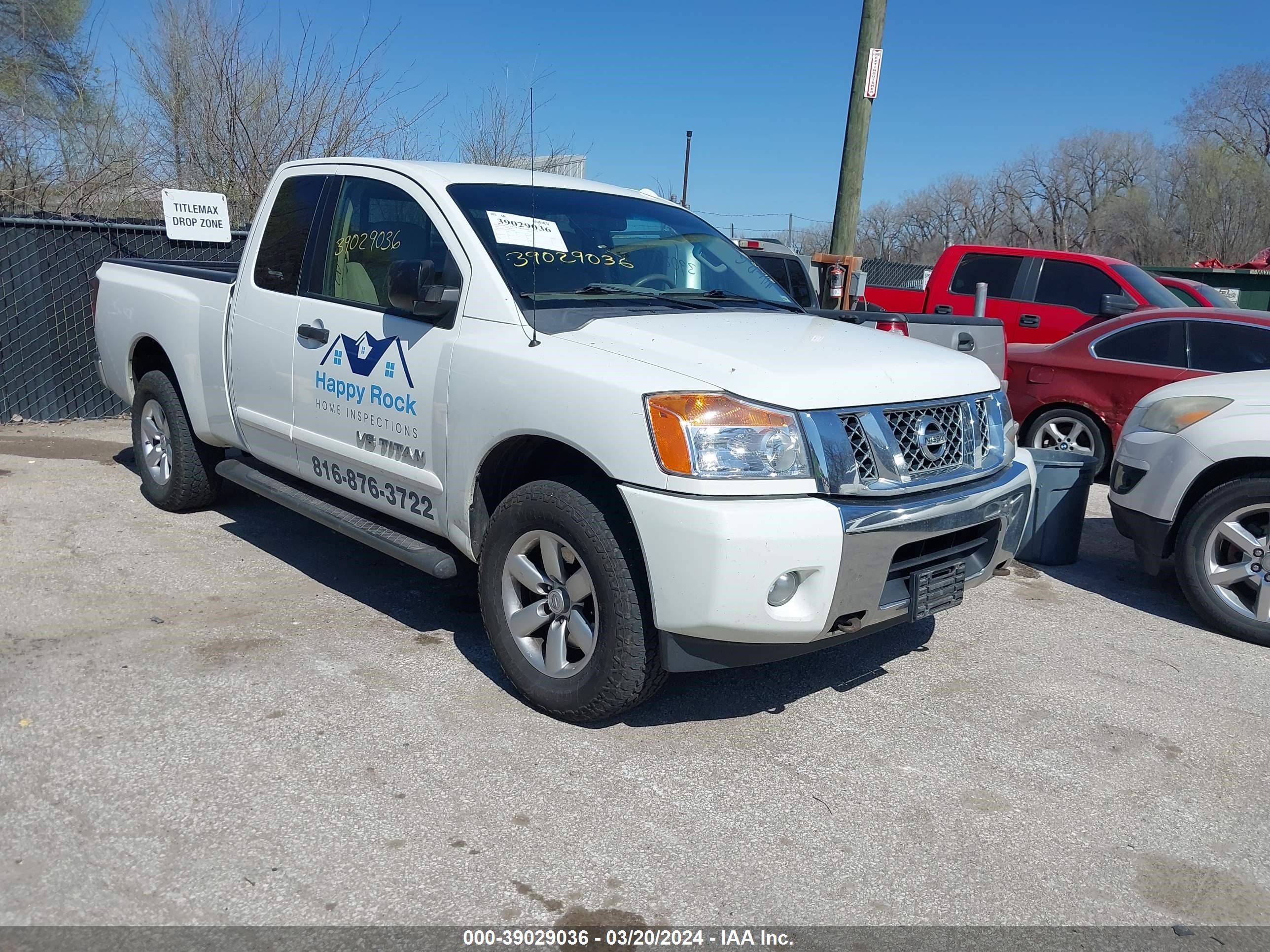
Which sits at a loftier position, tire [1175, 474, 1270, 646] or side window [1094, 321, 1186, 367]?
side window [1094, 321, 1186, 367]

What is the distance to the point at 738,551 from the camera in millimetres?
3166

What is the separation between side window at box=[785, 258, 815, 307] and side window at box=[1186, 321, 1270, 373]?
425cm

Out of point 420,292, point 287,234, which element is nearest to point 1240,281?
point 287,234

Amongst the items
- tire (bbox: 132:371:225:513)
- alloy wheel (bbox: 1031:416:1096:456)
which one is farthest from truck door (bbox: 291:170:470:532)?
alloy wheel (bbox: 1031:416:1096:456)

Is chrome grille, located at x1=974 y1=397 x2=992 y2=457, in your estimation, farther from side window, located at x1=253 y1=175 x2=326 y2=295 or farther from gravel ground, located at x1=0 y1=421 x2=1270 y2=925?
side window, located at x1=253 y1=175 x2=326 y2=295

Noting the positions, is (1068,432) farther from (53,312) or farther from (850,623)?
(53,312)

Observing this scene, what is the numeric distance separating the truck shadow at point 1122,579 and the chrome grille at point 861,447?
2.82 m

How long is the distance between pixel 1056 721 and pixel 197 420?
456 cm

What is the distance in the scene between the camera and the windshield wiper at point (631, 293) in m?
4.16

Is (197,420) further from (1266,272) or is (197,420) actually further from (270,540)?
(1266,272)

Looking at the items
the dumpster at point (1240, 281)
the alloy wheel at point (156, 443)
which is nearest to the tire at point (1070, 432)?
the alloy wheel at point (156, 443)

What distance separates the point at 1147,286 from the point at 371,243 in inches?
346

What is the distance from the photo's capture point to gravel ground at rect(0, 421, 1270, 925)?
9.23 ft

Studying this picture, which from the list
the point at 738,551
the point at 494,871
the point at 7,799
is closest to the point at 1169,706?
the point at 738,551
